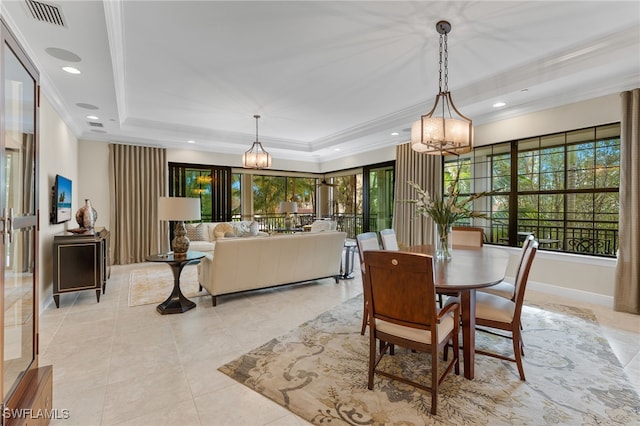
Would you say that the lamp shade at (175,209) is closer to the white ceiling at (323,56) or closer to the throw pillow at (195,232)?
the white ceiling at (323,56)

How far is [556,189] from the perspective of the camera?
Result: 4.37 metres

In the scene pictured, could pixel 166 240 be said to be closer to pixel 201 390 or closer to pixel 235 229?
pixel 235 229

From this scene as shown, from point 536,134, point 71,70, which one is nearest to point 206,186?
point 71,70

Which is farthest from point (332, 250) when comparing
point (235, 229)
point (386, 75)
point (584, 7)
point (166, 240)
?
point (166, 240)

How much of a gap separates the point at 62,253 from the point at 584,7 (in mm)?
5845

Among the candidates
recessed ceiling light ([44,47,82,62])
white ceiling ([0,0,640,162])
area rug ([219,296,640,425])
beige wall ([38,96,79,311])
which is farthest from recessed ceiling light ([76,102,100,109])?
area rug ([219,296,640,425])

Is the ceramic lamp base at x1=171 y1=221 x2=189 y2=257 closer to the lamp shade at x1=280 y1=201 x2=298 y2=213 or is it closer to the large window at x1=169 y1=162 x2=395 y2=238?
the large window at x1=169 y1=162 x2=395 y2=238

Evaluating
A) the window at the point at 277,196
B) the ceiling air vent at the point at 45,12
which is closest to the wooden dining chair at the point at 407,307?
the ceiling air vent at the point at 45,12

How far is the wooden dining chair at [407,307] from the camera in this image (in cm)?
178

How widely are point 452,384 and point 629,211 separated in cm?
320

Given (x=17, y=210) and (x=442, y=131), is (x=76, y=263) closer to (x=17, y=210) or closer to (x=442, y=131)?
(x=17, y=210)

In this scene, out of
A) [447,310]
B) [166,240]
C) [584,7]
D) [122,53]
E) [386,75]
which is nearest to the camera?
[447,310]

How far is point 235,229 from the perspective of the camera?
705 cm

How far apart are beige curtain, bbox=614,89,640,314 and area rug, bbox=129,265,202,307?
16.8 ft
